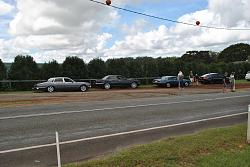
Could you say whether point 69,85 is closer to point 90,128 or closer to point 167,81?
point 167,81

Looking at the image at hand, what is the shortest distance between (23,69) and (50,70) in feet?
10.0

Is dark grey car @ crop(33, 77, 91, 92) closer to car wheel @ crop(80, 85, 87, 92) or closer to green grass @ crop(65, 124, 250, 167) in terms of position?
car wheel @ crop(80, 85, 87, 92)

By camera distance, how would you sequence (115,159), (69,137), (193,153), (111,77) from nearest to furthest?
(115,159) < (193,153) < (69,137) < (111,77)

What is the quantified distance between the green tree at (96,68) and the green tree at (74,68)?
78 cm

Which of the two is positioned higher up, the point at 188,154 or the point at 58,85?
the point at 58,85

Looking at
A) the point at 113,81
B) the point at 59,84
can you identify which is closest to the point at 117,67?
the point at 113,81

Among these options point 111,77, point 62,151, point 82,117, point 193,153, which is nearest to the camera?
point 193,153

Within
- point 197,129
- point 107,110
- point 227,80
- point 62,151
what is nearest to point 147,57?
point 227,80

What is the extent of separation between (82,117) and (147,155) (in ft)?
23.4

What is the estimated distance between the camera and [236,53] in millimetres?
136000

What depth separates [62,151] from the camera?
31.2 ft

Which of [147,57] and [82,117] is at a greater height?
[147,57]

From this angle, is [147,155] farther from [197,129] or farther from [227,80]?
[227,80]

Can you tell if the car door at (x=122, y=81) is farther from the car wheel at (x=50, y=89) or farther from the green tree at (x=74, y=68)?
the car wheel at (x=50, y=89)
